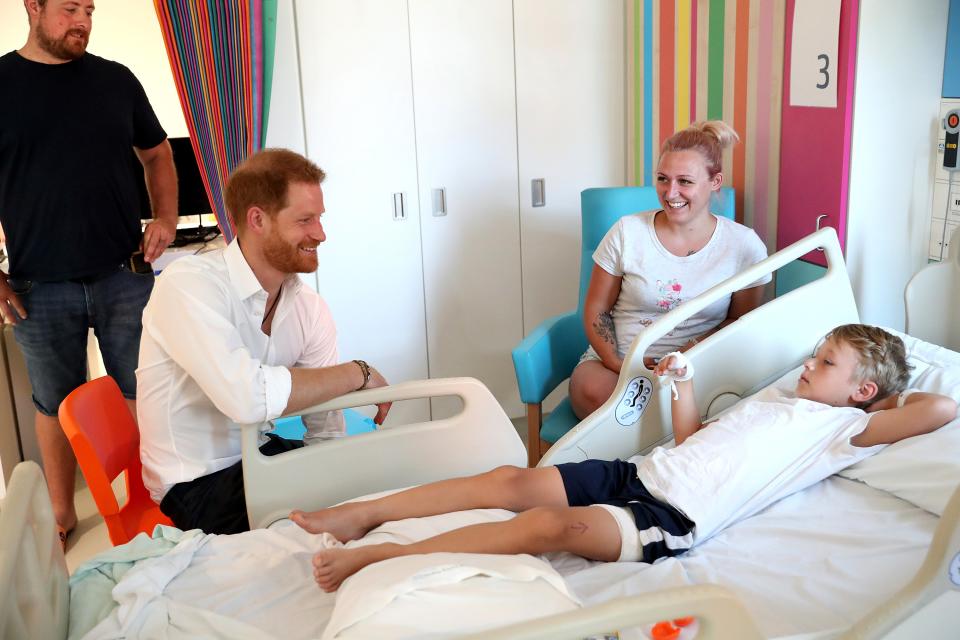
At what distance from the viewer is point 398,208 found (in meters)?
3.35

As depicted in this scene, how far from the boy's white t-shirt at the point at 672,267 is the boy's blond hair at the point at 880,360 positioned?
55 centimetres

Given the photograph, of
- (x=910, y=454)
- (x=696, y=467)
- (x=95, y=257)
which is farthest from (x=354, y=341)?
(x=910, y=454)

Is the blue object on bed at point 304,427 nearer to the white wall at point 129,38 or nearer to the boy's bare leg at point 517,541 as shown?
the boy's bare leg at point 517,541

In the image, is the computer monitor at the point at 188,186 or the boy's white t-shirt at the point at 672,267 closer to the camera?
the boy's white t-shirt at the point at 672,267

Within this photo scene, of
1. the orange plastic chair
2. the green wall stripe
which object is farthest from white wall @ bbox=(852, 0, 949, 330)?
the orange plastic chair

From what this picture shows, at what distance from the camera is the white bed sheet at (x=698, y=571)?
1521mm

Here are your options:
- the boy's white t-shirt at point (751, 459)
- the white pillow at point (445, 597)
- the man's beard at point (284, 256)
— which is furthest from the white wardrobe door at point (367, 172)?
the white pillow at point (445, 597)

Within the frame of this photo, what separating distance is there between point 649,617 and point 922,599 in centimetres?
54

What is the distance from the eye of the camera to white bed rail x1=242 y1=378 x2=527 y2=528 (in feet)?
6.27

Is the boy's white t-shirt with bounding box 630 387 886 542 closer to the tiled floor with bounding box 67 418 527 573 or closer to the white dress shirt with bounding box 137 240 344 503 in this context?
the white dress shirt with bounding box 137 240 344 503

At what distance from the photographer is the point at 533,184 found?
138 inches

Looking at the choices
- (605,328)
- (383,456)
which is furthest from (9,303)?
(605,328)

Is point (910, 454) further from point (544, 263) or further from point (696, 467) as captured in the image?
point (544, 263)

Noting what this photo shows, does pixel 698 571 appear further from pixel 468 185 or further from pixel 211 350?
pixel 468 185
